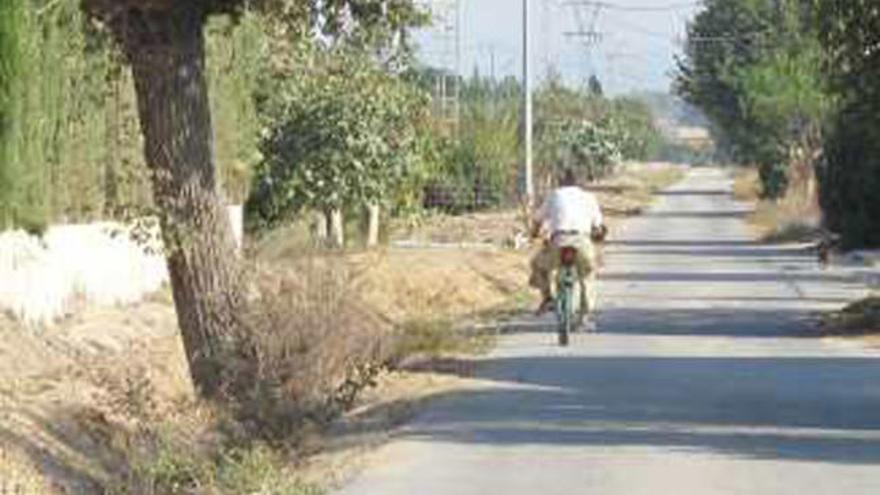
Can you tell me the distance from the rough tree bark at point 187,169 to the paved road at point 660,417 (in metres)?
1.91

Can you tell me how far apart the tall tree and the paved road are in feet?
6.32

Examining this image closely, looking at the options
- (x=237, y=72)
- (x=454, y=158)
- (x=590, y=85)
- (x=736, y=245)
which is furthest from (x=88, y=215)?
(x=590, y=85)

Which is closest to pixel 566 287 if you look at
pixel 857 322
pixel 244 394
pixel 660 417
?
pixel 857 322

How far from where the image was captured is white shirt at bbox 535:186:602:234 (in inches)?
863

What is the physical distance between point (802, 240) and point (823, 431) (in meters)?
41.5

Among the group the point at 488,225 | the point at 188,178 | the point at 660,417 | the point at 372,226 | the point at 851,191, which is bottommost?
the point at 488,225

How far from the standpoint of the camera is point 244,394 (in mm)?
16672

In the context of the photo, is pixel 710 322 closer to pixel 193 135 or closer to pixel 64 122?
pixel 64 122

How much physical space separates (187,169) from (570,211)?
6.39 m

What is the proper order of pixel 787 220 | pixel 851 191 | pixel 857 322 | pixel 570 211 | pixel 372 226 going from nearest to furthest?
pixel 570 211, pixel 857 322, pixel 372 226, pixel 851 191, pixel 787 220

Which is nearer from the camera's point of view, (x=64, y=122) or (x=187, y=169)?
(x=187, y=169)

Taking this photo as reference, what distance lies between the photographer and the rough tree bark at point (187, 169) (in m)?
16.2

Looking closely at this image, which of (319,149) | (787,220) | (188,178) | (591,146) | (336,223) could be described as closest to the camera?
(188,178)

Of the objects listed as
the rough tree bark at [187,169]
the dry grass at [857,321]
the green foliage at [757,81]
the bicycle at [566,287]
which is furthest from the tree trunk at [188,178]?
the green foliage at [757,81]
